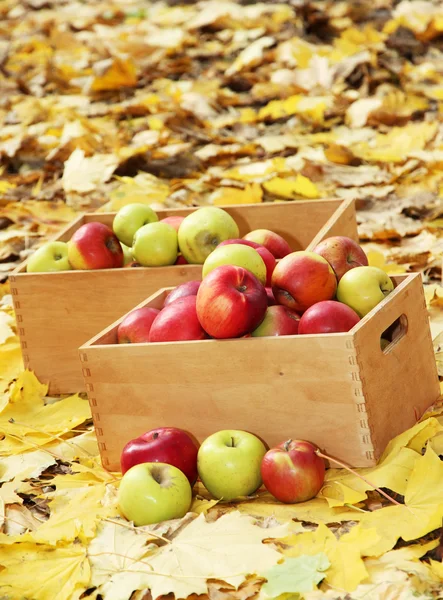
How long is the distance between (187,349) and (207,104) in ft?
14.1

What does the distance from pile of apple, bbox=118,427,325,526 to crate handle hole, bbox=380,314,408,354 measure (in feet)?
1.29

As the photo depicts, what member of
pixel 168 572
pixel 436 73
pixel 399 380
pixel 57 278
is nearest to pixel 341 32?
pixel 436 73

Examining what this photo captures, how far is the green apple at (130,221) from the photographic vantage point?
342cm

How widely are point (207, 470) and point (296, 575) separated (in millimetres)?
469

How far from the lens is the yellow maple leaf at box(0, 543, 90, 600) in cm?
205

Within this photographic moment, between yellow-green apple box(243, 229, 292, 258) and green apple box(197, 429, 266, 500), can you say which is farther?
yellow-green apple box(243, 229, 292, 258)

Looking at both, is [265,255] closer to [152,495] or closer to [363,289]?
[363,289]

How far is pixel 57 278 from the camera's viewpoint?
10.4 ft

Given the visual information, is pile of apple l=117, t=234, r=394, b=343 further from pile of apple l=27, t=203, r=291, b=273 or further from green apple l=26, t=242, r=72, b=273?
green apple l=26, t=242, r=72, b=273

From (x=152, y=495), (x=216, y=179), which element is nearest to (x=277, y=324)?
(x=152, y=495)

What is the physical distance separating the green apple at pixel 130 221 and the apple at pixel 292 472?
131 centimetres

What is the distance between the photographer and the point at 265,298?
2531 millimetres

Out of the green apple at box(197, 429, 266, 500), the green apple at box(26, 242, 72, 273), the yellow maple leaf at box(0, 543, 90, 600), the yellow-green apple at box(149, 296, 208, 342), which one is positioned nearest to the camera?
the yellow maple leaf at box(0, 543, 90, 600)

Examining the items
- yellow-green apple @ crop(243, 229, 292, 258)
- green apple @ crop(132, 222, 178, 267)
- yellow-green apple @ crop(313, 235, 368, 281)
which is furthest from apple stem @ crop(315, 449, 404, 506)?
green apple @ crop(132, 222, 178, 267)
